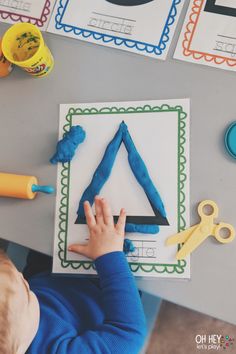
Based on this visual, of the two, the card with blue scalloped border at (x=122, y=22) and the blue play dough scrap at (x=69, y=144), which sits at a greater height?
the card with blue scalloped border at (x=122, y=22)

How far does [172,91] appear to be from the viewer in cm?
67

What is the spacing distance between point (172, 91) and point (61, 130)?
0.65 feet

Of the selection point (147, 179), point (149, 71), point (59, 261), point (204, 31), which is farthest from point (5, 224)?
point (204, 31)

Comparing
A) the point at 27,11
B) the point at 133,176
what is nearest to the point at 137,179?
the point at 133,176

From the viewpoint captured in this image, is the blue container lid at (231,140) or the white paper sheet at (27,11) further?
the white paper sheet at (27,11)

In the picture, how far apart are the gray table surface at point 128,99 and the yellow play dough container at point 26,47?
0.09 feet

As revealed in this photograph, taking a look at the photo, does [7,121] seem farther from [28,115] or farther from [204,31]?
[204,31]

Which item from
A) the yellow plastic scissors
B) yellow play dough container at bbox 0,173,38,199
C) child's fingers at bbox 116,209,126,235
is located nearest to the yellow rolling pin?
yellow play dough container at bbox 0,173,38,199

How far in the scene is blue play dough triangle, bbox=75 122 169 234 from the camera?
0.62 meters

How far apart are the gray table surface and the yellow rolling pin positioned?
0.02m

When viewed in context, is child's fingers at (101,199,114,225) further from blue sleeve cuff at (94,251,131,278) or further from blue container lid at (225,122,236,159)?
blue container lid at (225,122,236,159)

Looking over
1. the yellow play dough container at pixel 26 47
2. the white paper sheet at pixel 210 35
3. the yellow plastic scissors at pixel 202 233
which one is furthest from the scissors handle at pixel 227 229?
the yellow play dough container at pixel 26 47

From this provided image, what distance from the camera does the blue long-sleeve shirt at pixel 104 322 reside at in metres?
0.62

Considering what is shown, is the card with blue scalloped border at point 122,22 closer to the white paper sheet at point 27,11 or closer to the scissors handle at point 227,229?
the white paper sheet at point 27,11
